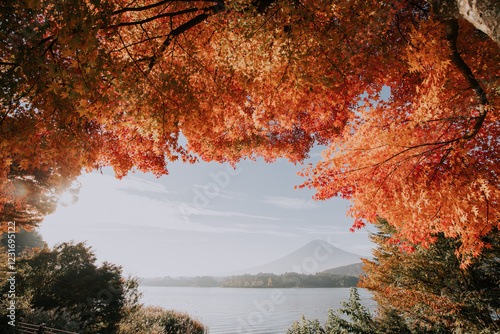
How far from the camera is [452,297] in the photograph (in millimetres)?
9609

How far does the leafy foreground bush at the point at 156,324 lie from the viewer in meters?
12.8

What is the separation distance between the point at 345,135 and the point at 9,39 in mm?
6310

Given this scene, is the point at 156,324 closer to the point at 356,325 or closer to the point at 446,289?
the point at 356,325

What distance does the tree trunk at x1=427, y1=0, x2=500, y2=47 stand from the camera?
6.73 ft

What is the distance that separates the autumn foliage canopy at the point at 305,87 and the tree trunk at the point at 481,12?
772mm

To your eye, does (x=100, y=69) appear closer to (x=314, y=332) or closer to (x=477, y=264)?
(x=314, y=332)

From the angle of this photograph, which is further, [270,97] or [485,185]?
[270,97]

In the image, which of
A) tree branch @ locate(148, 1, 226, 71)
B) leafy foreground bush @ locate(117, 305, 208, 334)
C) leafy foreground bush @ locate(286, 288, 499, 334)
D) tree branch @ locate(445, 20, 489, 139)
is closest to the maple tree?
leafy foreground bush @ locate(286, 288, 499, 334)

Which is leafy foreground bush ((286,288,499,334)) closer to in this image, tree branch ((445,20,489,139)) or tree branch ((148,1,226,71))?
tree branch ((445,20,489,139))

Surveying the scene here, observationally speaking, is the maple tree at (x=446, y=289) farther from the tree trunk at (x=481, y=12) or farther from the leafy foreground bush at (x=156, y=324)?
the leafy foreground bush at (x=156, y=324)

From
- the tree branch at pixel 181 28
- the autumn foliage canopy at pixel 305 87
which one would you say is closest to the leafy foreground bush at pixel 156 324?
the autumn foliage canopy at pixel 305 87

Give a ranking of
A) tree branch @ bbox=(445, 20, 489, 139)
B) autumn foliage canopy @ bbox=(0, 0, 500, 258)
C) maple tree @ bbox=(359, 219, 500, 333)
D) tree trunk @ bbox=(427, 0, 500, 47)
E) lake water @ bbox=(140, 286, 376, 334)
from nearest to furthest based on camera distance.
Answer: tree trunk @ bbox=(427, 0, 500, 47), autumn foliage canopy @ bbox=(0, 0, 500, 258), tree branch @ bbox=(445, 20, 489, 139), maple tree @ bbox=(359, 219, 500, 333), lake water @ bbox=(140, 286, 376, 334)

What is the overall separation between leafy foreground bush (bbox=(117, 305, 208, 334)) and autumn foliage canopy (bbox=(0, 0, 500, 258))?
39.2 feet

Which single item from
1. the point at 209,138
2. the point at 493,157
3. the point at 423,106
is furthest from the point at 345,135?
the point at 209,138
